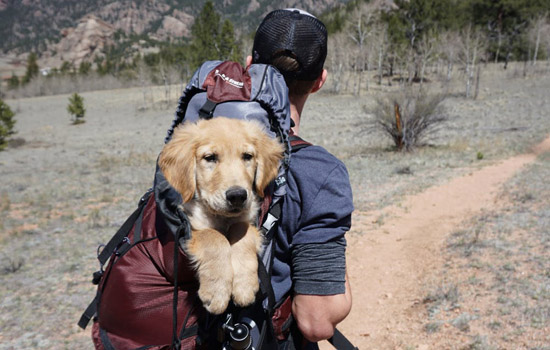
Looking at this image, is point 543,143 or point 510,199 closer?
point 510,199

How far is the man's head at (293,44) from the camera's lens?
77.1 inches

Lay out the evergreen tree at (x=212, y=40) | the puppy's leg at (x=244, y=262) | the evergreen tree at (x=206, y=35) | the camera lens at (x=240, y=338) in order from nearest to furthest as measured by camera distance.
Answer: the camera lens at (x=240, y=338)
the puppy's leg at (x=244, y=262)
the evergreen tree at (x=212, y=40)
the evergreen tree at (x=206, y=35)

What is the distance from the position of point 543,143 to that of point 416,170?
7410 millimetres

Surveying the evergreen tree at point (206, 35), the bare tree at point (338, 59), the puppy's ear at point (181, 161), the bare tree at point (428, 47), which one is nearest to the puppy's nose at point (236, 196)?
the puppy's ear at point (181, 161)

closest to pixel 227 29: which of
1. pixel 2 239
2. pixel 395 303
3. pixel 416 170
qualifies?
pixel 416 170

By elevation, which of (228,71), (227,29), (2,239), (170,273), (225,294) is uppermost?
(227,29)

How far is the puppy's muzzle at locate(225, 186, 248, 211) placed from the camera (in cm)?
187

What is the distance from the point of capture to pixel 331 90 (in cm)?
5656

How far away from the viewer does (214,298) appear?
1714 mm

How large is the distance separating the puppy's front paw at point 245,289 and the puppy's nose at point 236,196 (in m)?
0.35

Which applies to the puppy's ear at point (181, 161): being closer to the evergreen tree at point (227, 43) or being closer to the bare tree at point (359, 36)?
the bare tree at point (359, 36)

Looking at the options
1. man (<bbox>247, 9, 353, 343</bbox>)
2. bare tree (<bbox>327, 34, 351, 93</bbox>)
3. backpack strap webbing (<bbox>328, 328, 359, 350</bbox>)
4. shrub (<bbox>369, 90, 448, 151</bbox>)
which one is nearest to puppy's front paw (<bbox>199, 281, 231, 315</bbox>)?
man (<bbox>247, 9, 353, 343</bbox>)

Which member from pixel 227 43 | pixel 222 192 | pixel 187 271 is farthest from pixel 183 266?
pixel 227 43

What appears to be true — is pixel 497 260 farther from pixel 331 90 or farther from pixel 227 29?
pixel 227 29
